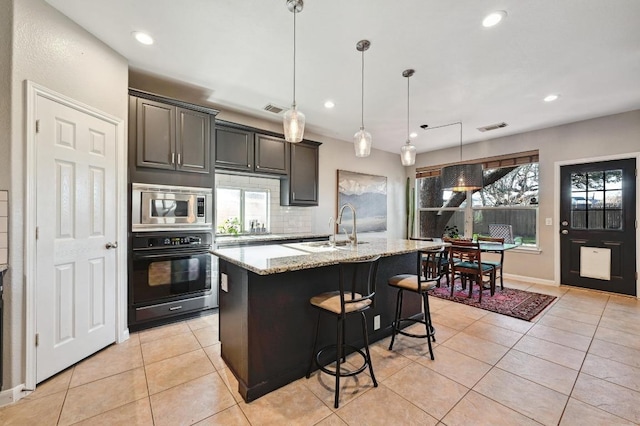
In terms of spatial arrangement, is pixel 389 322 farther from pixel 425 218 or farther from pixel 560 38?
pixel 425 218

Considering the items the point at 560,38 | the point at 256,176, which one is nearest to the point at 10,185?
the point at 256,176

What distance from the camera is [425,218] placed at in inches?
265

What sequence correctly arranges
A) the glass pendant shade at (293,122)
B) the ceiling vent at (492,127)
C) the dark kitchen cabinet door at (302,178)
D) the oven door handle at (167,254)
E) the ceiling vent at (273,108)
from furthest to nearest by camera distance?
the ceiling vent at (492,127), the dark kitchen cabinet door at (302,178), the ceiling vent at (273,108), the oven door handle at (167,254), the glass pendant shade at (293,122)

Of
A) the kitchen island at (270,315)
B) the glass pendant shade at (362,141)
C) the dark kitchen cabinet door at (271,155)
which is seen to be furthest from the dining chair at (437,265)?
the dark kitchen cabinet door at (271,155)

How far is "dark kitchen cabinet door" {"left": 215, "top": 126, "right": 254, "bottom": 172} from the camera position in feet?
11.9

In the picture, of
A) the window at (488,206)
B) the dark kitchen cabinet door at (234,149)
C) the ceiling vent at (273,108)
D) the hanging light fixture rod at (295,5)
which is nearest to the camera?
the hanging light fixture rod at (295,5)

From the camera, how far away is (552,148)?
4.67m

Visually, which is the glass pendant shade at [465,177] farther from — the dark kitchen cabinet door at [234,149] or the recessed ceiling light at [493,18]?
the dark kitchen cabinet door at [234,149]

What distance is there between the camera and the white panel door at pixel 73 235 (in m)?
2.01

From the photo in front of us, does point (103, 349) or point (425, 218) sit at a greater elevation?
point (425, 218)

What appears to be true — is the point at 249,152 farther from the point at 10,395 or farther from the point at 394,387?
the point at 394,387

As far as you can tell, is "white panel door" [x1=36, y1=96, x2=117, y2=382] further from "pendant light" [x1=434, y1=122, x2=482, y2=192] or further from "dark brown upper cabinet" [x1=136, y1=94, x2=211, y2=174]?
"pendant light" [x1=434, y1=122, x2=482, y2=192]

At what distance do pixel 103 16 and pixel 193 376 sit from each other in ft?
9.58

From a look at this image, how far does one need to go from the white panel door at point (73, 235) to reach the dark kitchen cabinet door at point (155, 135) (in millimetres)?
328
